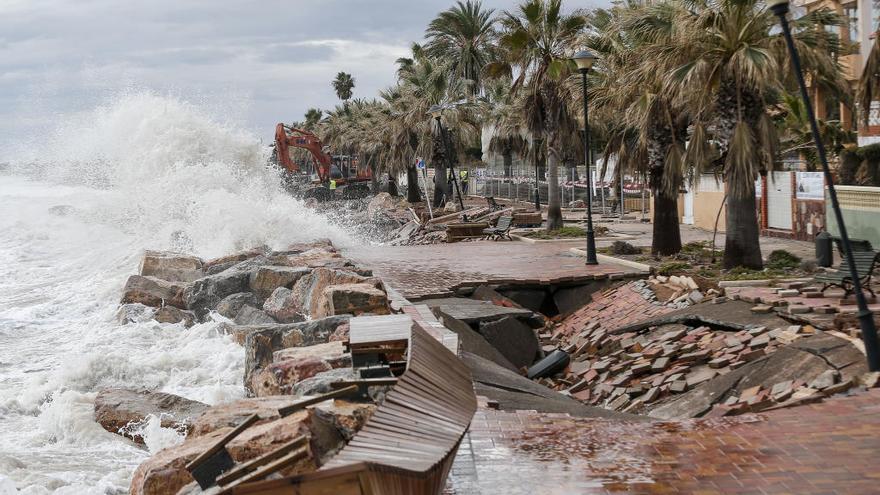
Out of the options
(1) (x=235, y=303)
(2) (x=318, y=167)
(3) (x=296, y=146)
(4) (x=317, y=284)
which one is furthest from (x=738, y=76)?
(2) (x=318, y=167)

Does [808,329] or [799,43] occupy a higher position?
[799,43]

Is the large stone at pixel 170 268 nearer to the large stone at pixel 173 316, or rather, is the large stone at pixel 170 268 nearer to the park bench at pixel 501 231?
the large stone at pixel 173 316

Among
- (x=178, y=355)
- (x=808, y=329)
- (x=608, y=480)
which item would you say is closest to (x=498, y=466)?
(x=608, y=480)

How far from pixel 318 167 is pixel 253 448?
2341 inches

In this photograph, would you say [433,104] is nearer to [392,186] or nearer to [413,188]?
[413,188]

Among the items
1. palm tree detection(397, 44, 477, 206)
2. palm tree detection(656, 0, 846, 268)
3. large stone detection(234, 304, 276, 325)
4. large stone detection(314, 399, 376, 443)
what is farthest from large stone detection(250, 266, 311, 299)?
palm tree detection(397, 44, 477, 206)

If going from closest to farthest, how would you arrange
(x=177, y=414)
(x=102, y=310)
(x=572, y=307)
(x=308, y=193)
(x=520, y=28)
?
(x=177, y=414) < (x=572, y=307) < (x=102, y=310) < (x=520, y=28) < (x=308, y=193)

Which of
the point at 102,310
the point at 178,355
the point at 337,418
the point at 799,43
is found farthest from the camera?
the point at 102,310

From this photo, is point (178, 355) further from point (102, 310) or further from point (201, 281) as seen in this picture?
point (102, 310)

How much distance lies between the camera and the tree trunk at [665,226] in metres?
19.9

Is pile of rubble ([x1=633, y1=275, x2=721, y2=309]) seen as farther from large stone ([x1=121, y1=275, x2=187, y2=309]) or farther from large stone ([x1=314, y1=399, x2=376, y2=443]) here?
large stone ([x1=314, y1=399, x2=376, y2=443])

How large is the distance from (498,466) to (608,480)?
0.75m

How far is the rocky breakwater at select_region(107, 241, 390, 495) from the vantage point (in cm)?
575

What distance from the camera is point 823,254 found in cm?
1623
